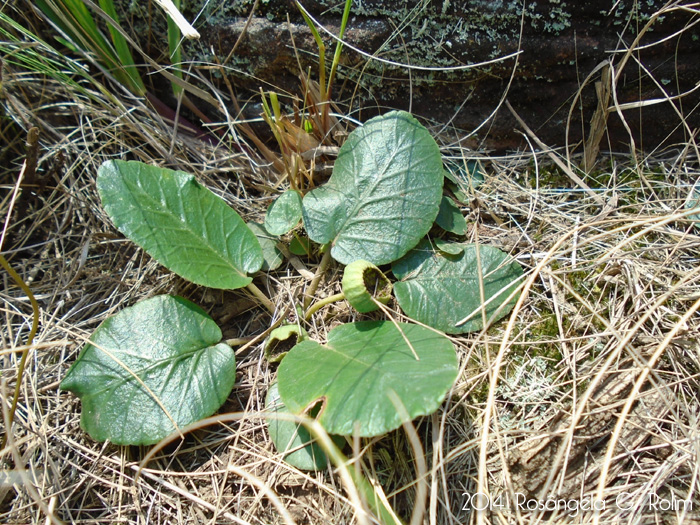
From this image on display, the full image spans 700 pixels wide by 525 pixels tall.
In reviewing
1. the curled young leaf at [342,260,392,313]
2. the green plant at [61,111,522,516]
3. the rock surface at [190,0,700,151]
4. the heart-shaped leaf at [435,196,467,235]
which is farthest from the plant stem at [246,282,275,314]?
the rock surface at [190,0,700,151]

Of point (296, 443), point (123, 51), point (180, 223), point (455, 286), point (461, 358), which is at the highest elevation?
point (123, 51)

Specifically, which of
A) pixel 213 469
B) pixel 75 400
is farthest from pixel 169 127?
pixel 213 469

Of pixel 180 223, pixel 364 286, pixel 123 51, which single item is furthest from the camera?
pixel 123 51

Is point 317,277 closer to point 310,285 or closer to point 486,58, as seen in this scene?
point 310,285

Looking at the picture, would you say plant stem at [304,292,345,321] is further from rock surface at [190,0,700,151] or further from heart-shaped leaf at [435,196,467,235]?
rock surface at [190,0,700,151]

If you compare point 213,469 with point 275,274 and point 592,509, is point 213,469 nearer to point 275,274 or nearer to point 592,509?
point 275,274

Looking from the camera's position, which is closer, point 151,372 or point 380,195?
point 151,372

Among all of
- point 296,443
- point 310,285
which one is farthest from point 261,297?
point 296,443
